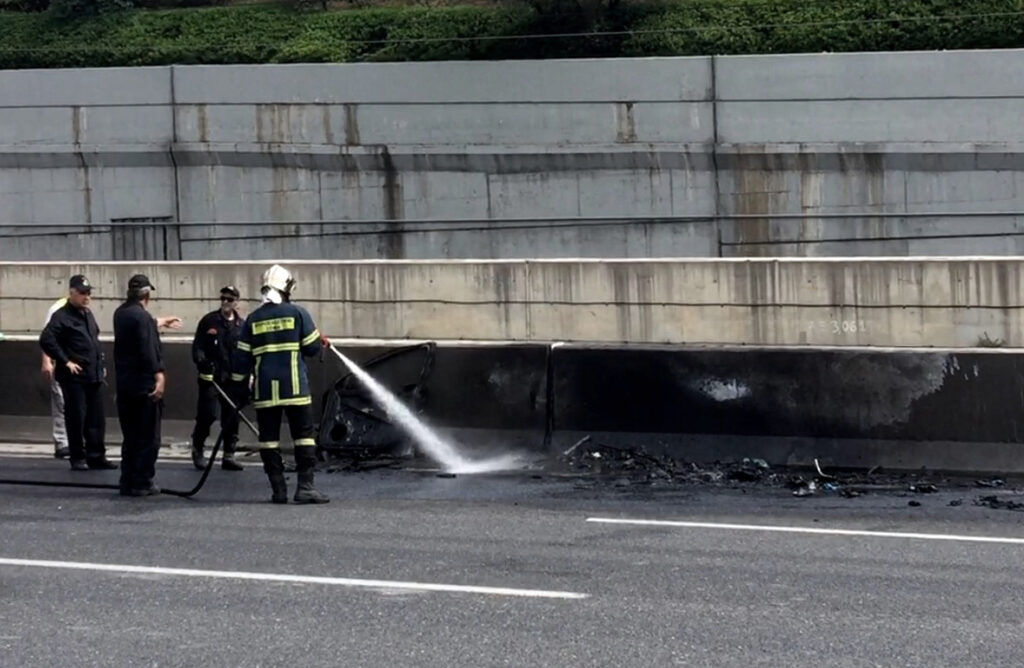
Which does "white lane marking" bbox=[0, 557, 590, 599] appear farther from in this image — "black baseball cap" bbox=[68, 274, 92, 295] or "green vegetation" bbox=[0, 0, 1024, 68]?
"green vegetation" bbox=[0, 0, 1024, 68]

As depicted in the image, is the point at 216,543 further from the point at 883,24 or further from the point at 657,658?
the point at 883,24

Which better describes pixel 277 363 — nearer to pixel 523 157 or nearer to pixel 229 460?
pixel 229 460

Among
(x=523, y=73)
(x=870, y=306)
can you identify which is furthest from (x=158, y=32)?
(x=870, y=306)

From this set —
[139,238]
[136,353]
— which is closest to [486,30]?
[139,238]

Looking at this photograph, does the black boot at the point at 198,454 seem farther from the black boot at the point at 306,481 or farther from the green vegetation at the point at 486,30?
the green vegetation at the point at 486,30

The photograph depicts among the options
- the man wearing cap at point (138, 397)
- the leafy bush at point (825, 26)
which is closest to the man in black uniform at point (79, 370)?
the man wearing cap at point (138, 397)

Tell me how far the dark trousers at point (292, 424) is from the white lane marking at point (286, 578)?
2086 mm

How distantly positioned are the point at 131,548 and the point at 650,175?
17191mm

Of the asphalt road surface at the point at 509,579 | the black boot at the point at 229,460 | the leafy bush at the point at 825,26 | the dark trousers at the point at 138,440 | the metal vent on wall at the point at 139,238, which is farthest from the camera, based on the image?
the metal vent on wall at the point at 139,238

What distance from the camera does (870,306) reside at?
52.7 ft

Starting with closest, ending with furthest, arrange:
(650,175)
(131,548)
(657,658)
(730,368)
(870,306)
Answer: (657,658) → (131,548) → (730,368) → (870,306) → (650,175)

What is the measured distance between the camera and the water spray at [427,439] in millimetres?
12592

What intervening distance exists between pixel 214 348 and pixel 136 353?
1383 mm

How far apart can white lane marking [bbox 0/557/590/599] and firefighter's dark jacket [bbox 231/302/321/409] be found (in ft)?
7.03
